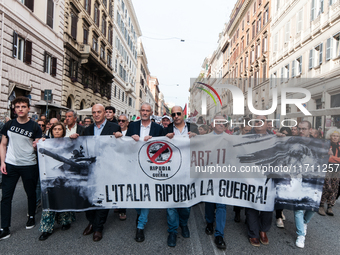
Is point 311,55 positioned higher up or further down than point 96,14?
further down

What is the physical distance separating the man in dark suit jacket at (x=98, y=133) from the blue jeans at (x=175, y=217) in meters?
0.94

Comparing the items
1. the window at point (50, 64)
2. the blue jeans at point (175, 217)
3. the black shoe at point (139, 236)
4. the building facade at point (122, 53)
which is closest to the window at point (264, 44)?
the building facade at point (122, 53)

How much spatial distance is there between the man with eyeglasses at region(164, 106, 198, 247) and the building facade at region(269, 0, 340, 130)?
317 inches

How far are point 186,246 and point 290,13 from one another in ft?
81.9

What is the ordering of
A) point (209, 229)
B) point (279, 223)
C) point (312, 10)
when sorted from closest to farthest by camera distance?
point (209, 229)
point (279, 223)
point (312, 10)

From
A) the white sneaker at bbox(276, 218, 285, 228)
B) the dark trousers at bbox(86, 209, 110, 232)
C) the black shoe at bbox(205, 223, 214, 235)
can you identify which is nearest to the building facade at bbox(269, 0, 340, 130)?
the white sneaker at bbox(276, 218, 285, 228)

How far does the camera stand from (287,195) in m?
3.62

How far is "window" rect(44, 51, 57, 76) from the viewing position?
1645 centimetres

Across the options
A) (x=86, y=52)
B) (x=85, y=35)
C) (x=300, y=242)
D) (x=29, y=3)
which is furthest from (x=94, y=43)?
(x=300, y=242)

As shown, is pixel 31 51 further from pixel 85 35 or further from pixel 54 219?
pixel 54 219

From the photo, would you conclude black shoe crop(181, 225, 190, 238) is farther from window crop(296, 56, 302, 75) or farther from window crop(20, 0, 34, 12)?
window crop(296, 56, 302, 75)

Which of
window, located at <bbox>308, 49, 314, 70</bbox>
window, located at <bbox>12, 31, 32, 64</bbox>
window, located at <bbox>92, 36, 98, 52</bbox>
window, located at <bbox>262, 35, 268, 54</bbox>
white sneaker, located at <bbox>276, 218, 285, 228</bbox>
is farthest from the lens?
window, located at <bbox>262, 35, 268, 54</bbox>

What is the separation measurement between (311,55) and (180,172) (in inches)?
724

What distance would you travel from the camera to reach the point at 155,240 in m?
3.59
